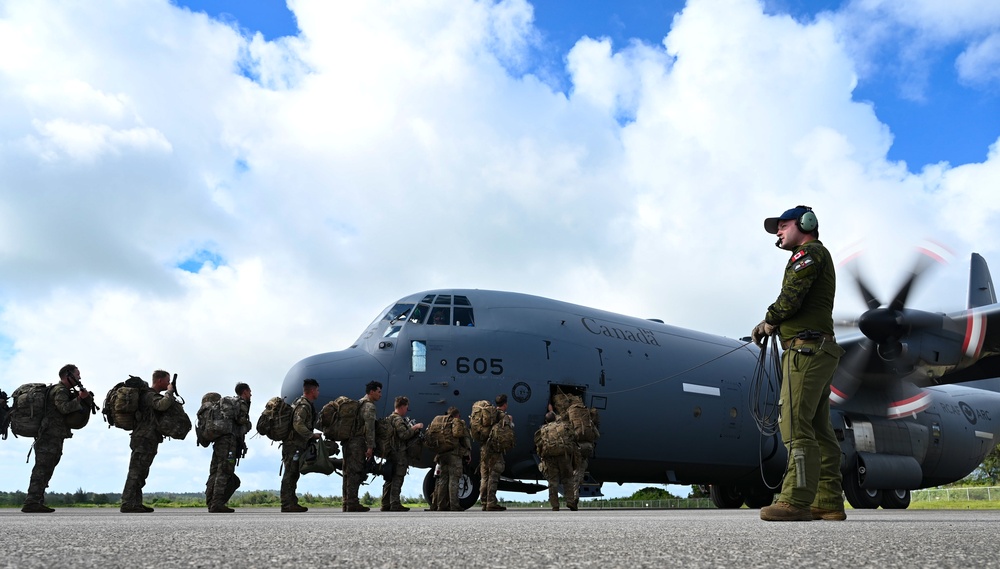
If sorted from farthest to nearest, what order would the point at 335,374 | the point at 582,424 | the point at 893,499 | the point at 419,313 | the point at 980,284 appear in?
the point at 980,284 < the point at 893,499 < the point at 419,313 < the point at 582,424 < the point at 335,374

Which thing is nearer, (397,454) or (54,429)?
(54,429)

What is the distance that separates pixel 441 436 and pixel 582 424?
2.36m

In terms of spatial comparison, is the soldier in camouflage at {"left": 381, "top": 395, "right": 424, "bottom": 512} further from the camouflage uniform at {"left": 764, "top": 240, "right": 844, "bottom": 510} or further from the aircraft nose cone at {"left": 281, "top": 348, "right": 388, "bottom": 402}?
the camouflage uniform at {"left": 764, "top": 240, "right": 844, "bottom": 510}

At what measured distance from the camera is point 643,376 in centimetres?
1428

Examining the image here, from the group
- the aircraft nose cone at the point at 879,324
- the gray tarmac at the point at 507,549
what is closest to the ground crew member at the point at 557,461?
the aircraft nose cone at the point at 879,324

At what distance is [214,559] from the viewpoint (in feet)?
8.34

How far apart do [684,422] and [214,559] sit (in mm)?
12901

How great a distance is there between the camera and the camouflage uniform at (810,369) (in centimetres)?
590

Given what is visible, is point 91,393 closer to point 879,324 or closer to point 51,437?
point 51,437

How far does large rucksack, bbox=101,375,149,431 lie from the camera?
423 inches

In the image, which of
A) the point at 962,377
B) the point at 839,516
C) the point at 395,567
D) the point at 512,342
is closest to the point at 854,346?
the point at 962,377

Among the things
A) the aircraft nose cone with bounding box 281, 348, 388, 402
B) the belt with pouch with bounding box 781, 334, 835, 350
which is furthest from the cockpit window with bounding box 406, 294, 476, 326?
the belt with pouch with bounding box 781, 334, 835, 350

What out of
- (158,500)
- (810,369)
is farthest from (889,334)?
(158,500)

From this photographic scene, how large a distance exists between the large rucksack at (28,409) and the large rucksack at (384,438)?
4.67 m
